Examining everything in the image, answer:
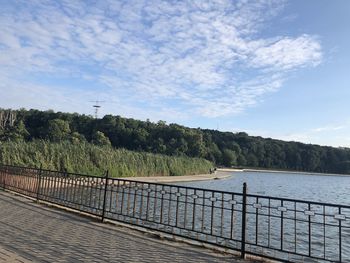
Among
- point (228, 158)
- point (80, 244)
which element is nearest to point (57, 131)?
point (228, 158)

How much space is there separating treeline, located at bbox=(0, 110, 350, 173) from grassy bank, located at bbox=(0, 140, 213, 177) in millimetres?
20129

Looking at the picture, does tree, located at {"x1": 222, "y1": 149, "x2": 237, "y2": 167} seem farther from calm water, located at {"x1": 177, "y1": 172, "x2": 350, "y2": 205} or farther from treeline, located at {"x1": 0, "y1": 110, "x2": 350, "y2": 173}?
calm water, located at {"x1": 177, "y1": 172, "x2": 350, "y2": 205}

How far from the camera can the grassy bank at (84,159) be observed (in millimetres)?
27453

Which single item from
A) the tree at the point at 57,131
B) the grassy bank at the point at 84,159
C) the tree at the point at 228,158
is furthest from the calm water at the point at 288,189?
the tree at the point at 228,158

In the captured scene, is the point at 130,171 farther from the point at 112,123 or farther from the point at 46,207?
the point at 112,123

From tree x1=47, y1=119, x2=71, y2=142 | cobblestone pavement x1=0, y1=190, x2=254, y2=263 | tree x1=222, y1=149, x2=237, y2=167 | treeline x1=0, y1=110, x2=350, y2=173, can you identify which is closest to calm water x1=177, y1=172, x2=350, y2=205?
cobblestone pavement x1=0, y1=190, x2=254, y2=263

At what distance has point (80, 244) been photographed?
7188 millimetres

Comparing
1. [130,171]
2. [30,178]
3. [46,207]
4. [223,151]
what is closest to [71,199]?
[46,207]

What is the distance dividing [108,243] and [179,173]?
143ft

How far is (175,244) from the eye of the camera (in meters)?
7.77

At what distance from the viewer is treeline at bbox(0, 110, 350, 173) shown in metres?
78.0

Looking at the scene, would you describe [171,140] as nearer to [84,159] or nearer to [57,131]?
[57,131]

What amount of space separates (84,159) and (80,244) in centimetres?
2653

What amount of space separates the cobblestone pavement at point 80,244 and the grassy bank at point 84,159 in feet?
46.6
